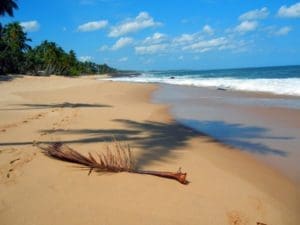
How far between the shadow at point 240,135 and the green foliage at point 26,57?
4002 centimetres

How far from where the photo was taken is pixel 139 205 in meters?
4.16

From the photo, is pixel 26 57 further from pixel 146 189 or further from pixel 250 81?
pixel 146 189

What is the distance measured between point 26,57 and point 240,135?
49556mm

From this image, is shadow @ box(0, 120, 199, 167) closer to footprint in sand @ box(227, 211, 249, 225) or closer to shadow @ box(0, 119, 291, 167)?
shadow @ box(0, 119, 291, 167)

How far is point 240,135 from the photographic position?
8.88 meters

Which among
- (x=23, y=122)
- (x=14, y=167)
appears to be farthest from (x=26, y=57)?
(x=14, y=167)

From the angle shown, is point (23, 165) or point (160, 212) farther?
point (23, 165)

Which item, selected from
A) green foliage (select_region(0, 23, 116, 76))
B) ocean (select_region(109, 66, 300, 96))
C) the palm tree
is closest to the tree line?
green foliage (select_region(0, 23, 116, 76))

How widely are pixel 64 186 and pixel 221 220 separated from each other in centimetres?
218

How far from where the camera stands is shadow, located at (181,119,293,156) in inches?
292

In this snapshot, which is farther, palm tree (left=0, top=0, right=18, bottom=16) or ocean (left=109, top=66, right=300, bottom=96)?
ocean (left=109, top=66, right=300, bottom=96)

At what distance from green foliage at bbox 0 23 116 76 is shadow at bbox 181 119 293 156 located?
131 ft

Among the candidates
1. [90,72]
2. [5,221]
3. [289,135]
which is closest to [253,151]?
[289,135]

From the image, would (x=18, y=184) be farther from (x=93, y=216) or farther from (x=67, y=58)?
(x=67, y=58)
